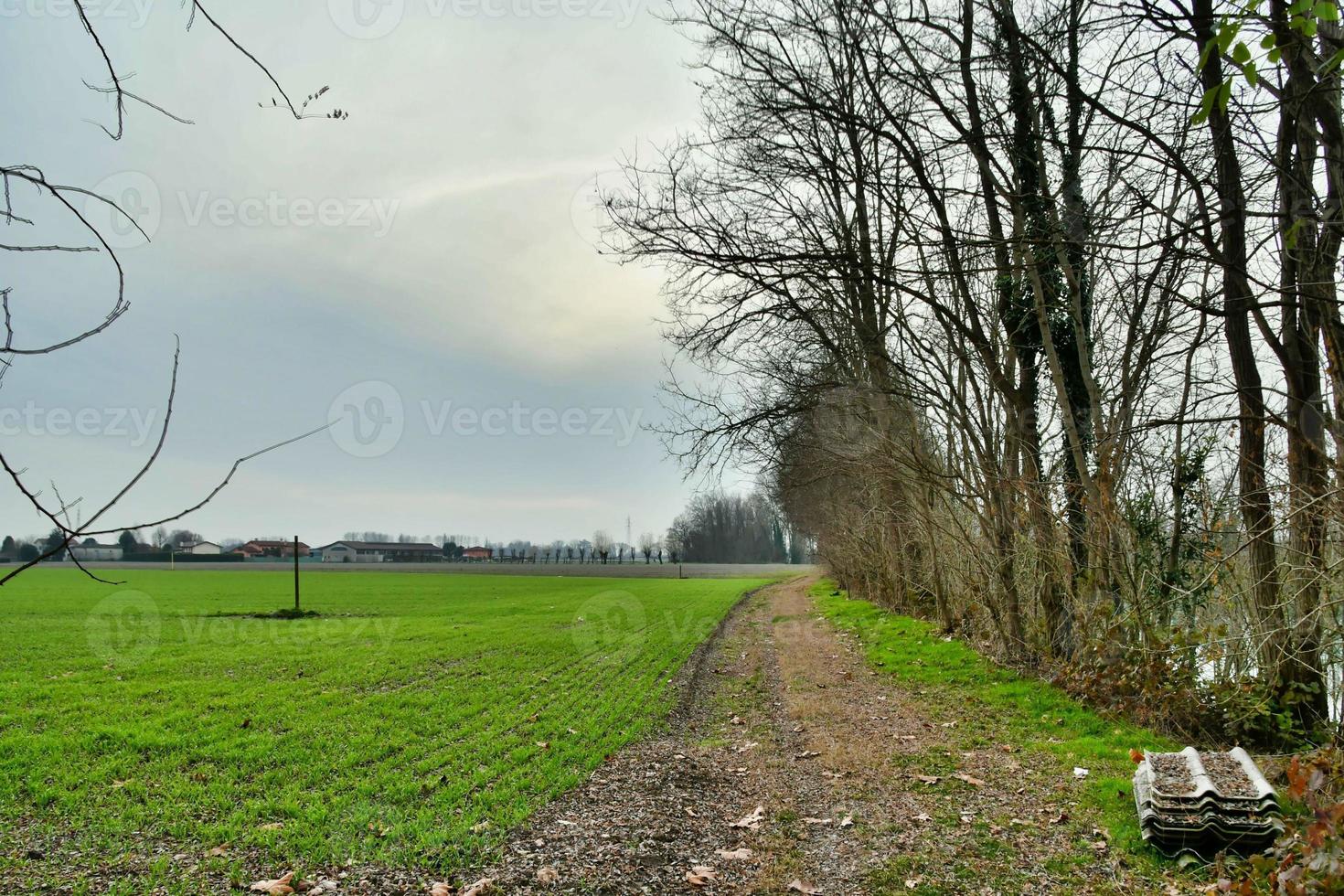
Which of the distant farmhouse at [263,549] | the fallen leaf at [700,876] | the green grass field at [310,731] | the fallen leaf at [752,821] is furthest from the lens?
the distant farmhouse at [263,549]

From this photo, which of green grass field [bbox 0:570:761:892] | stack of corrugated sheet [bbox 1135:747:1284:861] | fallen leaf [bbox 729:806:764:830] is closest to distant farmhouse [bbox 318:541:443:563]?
green grass field [bbox 0:570:761:892]

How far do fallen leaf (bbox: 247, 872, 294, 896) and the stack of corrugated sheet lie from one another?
5621 millimetres

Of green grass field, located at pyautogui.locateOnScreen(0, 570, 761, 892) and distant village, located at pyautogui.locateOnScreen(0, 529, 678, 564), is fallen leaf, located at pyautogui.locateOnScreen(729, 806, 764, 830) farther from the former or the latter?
distant village, located at pyautogui.locateOnScreen(0, 529, 678, 564)

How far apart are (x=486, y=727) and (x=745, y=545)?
111466 millimetres

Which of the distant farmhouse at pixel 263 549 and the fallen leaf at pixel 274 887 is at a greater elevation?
the distant farmhouse at pixel 263 549

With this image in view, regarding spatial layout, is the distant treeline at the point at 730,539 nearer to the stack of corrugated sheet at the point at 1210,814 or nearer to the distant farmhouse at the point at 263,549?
the distant farmhouse at the point at 263,549

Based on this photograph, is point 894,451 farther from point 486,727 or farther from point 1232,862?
point 1232,862

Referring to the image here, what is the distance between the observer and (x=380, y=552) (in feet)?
368

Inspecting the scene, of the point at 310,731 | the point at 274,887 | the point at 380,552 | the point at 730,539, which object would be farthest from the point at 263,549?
the point at 274,887

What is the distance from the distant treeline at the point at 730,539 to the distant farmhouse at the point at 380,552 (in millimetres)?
35104

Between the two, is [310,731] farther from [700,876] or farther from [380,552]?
[380,552]

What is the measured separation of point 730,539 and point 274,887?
376 feet

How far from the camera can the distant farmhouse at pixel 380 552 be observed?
106 m

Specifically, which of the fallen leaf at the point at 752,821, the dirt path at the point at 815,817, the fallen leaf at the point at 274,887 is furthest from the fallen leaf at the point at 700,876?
the fallen leaf at the point at 274,887
